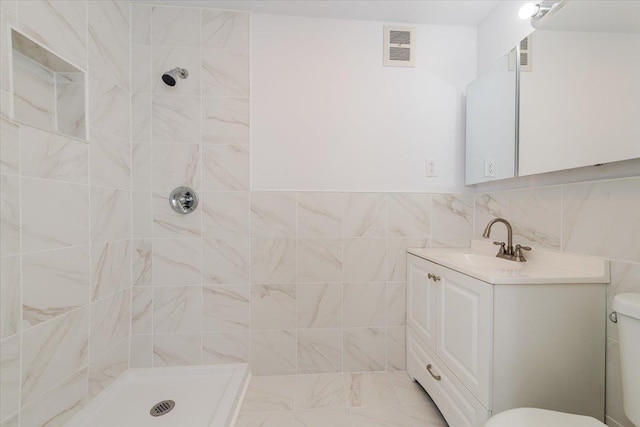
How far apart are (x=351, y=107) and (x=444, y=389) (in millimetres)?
1619

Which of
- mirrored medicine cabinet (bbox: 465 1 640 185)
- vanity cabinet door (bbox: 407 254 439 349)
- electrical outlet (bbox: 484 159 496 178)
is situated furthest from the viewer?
electrical outlet (bbox: 484 159 496 178)

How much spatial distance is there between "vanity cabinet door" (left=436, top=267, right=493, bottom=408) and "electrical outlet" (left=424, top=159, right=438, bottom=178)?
71cm

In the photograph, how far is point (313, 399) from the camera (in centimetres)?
143

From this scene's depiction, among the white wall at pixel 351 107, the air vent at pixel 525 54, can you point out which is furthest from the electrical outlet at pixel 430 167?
the air vent at pixel 525 54

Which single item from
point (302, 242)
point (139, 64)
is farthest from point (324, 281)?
point (139, 64)

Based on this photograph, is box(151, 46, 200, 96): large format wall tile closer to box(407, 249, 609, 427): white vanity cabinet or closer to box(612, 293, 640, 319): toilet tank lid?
box(407, 249, 609, 427): white vanity cabinet

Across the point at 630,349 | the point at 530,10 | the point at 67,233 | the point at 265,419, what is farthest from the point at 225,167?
the point at 630,349

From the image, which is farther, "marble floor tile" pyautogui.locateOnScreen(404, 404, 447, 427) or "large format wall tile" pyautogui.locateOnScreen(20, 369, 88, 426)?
"marble floor tile" pyautogui.locateOnScreen(404, 404, 447, 427)

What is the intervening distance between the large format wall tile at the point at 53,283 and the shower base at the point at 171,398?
0.55m

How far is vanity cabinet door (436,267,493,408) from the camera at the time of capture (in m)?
0.93

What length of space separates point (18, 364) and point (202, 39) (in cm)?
180

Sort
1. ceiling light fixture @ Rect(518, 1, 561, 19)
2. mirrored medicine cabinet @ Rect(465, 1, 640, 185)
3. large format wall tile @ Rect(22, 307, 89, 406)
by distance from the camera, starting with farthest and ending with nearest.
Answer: ceiling light fixture @ Rect(518, 1, 561, 19) → large format wall tile @ Rect(22, 307, 89, 406) → mirrored medicine cabinet @ Rect(465, 1, 640, 185)

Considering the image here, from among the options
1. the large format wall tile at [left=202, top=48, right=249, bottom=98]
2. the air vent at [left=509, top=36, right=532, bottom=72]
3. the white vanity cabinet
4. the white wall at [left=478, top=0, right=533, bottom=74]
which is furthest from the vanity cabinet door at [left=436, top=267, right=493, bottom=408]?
the large format wall tile at [left=202, top=48, right=249, bottom=98]

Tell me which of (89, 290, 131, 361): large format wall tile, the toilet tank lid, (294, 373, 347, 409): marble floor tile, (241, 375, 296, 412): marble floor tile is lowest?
(241, 375, 296, 412): marble floor tile
